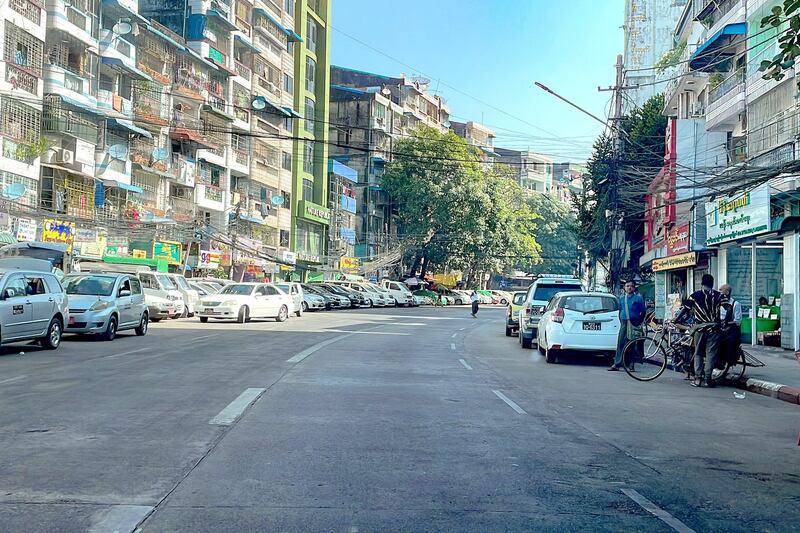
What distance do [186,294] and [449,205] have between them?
3924 centimetres

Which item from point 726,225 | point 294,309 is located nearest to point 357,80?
point 294,309

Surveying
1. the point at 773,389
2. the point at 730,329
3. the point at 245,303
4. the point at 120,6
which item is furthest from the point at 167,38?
the point at 773,389

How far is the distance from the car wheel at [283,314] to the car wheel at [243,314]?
7.35 feet

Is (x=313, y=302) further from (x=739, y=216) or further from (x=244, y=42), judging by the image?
(x=739, y=216)

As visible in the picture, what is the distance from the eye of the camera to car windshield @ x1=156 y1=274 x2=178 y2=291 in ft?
106

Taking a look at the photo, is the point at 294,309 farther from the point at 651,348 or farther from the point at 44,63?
the point at 651,348

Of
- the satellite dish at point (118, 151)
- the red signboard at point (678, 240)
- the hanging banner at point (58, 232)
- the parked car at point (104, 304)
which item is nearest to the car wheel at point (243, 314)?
the hanging banner at point (58, 232)

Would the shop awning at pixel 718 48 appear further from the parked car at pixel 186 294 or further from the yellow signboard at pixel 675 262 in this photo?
the parked car at pixel 186 294

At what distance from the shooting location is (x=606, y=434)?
9.09m

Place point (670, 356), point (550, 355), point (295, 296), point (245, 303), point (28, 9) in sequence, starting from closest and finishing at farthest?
point (670, 356), point (550, 355), point (28, 9), point (245, 303), point (295, 296)

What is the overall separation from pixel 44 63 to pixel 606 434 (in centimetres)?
3143

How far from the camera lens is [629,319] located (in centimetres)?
1773

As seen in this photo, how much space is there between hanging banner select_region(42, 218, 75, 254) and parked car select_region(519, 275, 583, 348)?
19.4m

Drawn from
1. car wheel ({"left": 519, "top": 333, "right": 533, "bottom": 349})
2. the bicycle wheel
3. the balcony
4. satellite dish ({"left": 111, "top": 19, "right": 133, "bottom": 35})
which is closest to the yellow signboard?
the balcony
